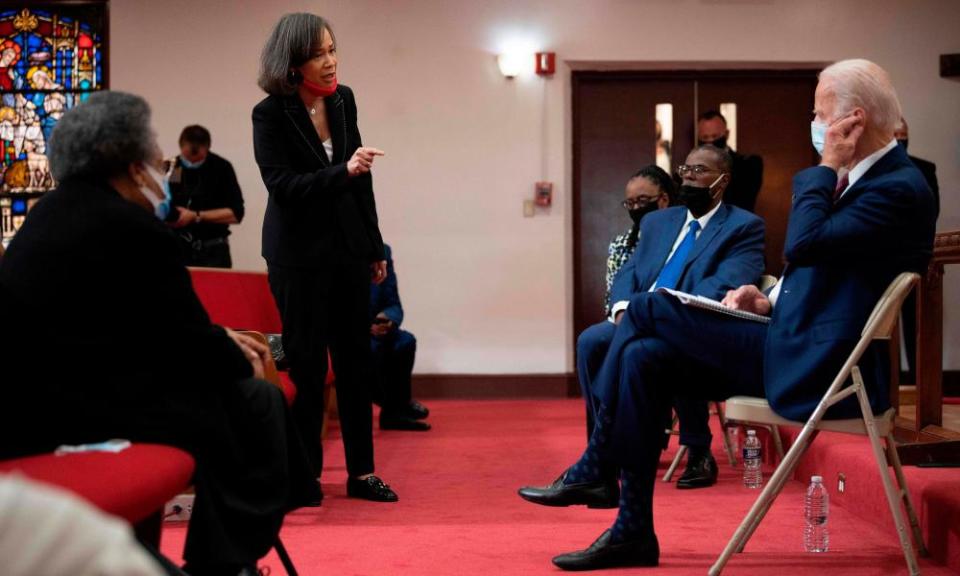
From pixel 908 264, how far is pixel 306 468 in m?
1.42

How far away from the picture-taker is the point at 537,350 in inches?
307

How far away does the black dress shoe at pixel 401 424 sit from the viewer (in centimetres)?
596

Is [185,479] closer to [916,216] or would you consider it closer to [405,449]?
[916,216]

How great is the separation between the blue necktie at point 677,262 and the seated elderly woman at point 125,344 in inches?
77.1

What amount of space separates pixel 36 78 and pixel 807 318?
647cm

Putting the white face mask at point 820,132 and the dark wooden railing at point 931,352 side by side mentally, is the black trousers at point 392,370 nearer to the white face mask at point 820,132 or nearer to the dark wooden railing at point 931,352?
the dark wooden railing at point 931,352

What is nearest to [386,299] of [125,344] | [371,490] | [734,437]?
[734,437]

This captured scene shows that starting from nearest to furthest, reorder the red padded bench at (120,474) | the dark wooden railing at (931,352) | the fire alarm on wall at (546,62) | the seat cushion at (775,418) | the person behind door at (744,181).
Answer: the red padded bench at (120,474) < the seat cushion at (775,418) < the dark wooden railing at (931,352) < the person behind door at (744,181) < the fire alarm on wall at (546,62)

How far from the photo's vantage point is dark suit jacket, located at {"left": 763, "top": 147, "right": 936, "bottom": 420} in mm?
2619

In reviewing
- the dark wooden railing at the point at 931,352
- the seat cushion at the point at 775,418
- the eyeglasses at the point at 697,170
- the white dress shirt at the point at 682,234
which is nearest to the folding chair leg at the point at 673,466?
the white dress shirt at the point at 682,234

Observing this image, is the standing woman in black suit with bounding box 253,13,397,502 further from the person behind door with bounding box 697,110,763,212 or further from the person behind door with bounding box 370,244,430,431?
the person behind door with bounding box 697,110,763,212

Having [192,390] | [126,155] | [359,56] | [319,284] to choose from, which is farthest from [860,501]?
[359,56]

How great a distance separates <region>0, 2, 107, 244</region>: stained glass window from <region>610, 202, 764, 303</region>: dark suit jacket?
16.3 feet

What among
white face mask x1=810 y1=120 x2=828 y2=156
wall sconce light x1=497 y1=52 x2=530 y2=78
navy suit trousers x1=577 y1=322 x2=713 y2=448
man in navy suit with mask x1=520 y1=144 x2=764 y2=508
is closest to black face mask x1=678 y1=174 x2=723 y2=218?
man in navy suit with mask x1=520 y1=144 x2=764 y2=508
